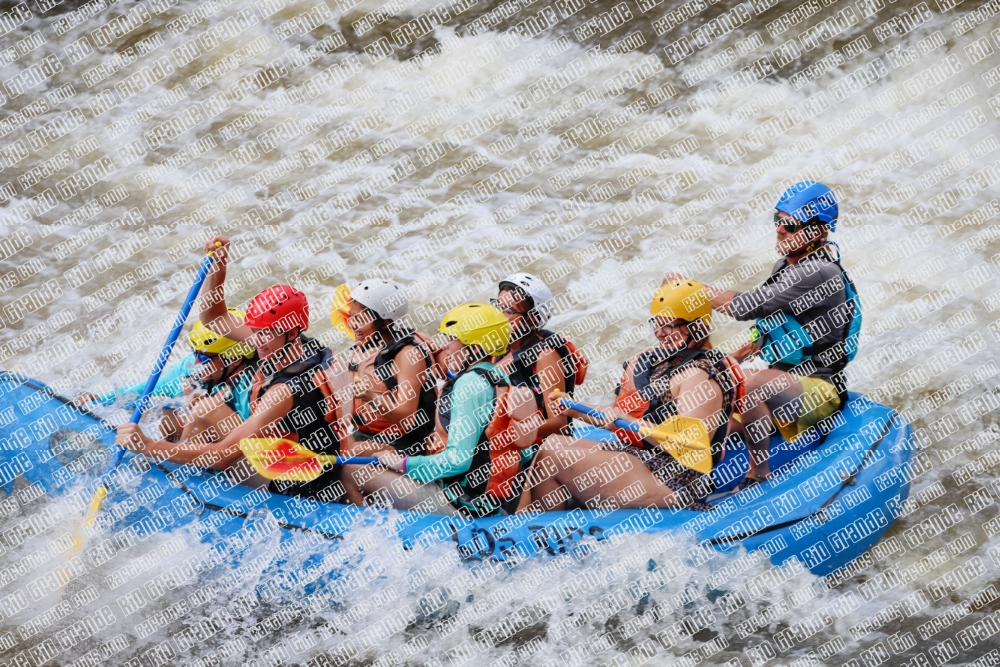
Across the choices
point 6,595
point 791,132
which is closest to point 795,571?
point 6,595

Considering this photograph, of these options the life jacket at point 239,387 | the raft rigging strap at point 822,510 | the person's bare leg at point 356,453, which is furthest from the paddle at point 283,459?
the raft rigging strap at point 822,510

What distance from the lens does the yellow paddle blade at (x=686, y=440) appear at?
409 centimetres

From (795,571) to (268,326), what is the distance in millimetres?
2470

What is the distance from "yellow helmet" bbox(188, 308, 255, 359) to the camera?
15.2 feet

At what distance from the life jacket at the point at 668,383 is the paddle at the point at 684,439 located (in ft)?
0.23

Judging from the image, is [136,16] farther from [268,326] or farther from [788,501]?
[788,501]

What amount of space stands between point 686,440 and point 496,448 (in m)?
0.75

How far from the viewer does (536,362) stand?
15.3 feet

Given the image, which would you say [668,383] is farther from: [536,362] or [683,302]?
[536,362]

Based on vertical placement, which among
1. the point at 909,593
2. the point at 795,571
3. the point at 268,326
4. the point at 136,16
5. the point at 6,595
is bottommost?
the point at 909,593

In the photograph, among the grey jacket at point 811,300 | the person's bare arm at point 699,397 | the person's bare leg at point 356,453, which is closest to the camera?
the person's bare arm at point 699,397

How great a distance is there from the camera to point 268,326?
437 centimetres

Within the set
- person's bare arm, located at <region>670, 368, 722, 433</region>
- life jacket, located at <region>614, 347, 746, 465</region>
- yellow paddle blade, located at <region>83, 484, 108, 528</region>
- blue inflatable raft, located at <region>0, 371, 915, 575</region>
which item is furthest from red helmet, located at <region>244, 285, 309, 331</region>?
person's bare arm, located at <region>670, 368, 722, 433</region>

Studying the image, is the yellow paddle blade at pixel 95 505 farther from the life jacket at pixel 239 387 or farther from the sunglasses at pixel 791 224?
the sunglasses at pixel 791 224
